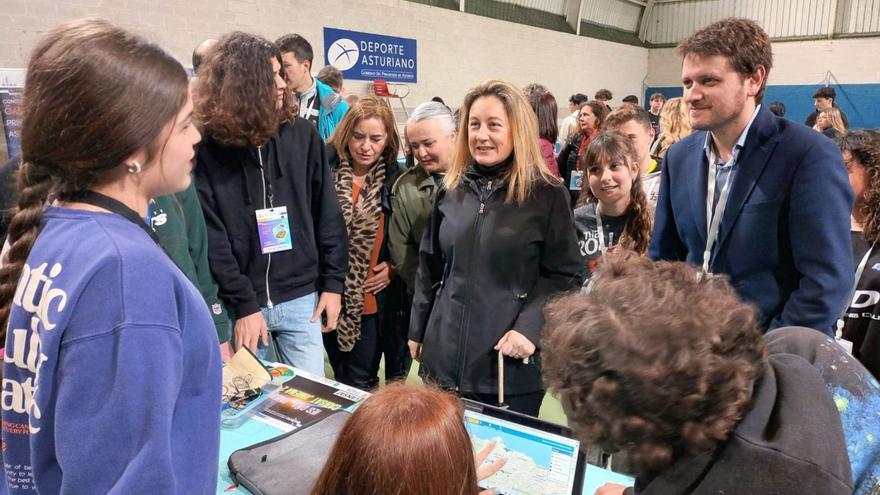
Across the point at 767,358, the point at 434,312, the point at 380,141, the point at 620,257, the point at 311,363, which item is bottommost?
the point at 311,363

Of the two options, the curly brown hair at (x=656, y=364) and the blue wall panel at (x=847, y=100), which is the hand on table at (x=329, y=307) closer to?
the curly brown hair at (x=656, y=364)

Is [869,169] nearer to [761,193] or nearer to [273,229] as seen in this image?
[761,193]

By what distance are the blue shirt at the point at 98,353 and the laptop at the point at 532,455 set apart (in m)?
0.60

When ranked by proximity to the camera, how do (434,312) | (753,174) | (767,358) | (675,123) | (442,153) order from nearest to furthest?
(767,358), (753,174), (434,312), (442,153), (675,123)

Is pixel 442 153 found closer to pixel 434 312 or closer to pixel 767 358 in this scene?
pixel 434 312

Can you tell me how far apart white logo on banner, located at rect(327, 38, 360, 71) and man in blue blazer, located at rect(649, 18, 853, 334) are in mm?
6606

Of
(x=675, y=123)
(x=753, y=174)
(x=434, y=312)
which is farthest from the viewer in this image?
(x=675, y=123)

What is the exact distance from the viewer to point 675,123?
12.1ft

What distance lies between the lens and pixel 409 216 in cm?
227

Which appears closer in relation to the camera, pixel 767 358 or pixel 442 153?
pixel 767 358

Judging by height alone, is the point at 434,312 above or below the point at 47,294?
below

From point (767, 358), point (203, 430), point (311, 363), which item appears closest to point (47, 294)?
point (203, 430)

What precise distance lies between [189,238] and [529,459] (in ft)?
3.62

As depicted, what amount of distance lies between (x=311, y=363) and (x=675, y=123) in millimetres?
2881
